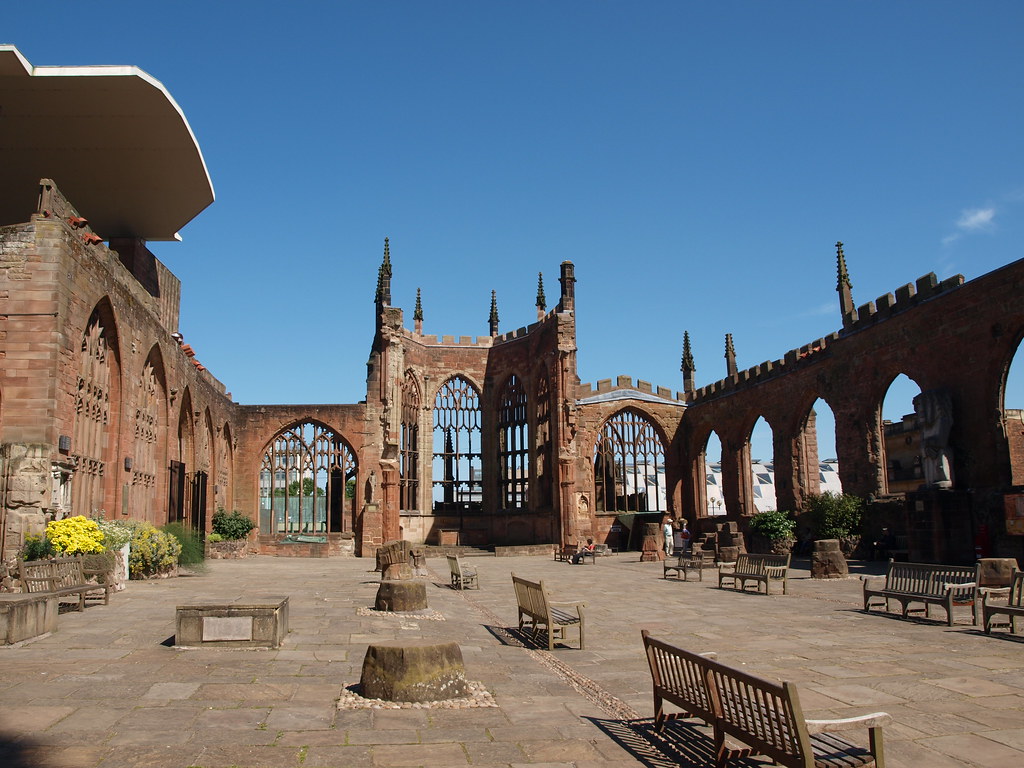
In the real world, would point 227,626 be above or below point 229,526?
below

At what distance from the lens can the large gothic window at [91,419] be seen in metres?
14.8

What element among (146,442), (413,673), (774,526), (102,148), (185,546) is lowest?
(413,673)

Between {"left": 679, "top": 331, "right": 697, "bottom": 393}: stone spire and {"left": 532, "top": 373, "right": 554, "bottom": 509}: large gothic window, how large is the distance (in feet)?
22.3

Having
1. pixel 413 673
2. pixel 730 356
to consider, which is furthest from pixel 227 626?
pixel 730 356

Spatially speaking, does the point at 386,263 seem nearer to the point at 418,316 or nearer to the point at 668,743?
the point at 418,316

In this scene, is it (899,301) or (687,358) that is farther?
(687,358)

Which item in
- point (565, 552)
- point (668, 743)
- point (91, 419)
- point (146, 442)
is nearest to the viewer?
point (668, 743)

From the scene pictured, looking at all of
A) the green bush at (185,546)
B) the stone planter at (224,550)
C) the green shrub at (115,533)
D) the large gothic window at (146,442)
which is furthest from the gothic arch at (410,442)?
the green shrub at (115,533)

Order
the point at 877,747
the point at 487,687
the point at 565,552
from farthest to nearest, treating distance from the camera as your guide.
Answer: the point at 565,552 → the point at 487,687 → the point at 877,747

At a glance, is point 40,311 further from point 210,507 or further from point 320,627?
point 210,507

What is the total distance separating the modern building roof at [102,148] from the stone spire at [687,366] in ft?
69.8

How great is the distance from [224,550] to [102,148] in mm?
13154

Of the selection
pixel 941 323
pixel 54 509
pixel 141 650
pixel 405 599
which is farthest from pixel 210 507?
pixel 941 323

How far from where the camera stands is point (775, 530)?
2397 cm
